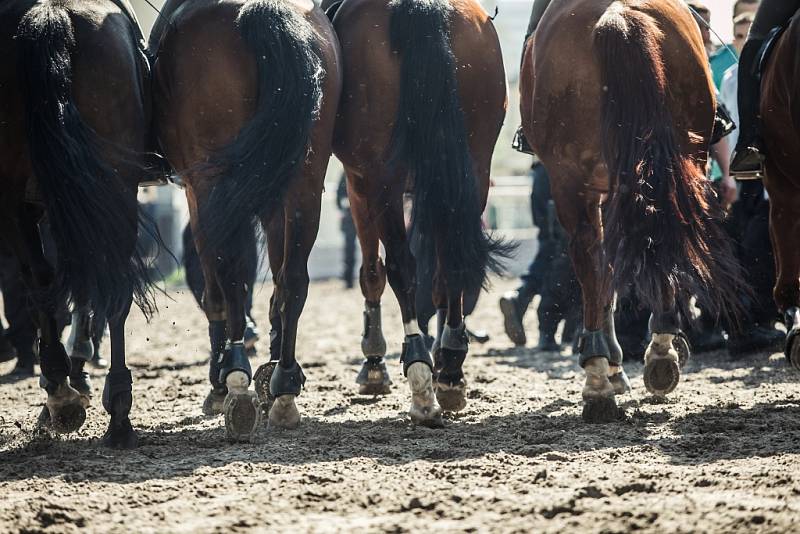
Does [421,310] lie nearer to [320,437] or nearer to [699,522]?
[320,437]

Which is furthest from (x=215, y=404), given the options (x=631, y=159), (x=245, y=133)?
(x=631, y=159)

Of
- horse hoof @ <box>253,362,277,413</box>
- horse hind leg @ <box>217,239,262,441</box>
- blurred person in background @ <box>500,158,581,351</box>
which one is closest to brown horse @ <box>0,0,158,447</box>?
horse hind leg @ <box>217,239,262,441</box>

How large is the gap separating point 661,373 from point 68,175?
302 cm

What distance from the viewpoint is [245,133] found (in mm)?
4812

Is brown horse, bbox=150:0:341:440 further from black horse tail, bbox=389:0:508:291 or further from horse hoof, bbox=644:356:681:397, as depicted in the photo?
horse hoof, bbox=644:356:681:397

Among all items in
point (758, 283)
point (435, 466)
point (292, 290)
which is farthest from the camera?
point (758, 283)

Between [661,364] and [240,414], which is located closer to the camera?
[240,414]

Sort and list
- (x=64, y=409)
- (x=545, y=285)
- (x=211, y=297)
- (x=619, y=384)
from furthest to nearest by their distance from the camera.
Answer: (x=545, y=285) < (x=619, y=384) < (x=211, y=297) < (x=64, y=409)

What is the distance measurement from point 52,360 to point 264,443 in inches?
41.7

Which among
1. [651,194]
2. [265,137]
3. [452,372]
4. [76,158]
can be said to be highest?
[265,137]

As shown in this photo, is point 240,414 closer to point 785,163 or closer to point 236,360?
point 236,360

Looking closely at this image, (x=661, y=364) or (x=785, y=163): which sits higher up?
(x=785, y=163)

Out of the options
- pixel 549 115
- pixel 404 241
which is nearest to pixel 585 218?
pixel 549 115

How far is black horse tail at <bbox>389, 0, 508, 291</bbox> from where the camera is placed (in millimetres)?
5223
